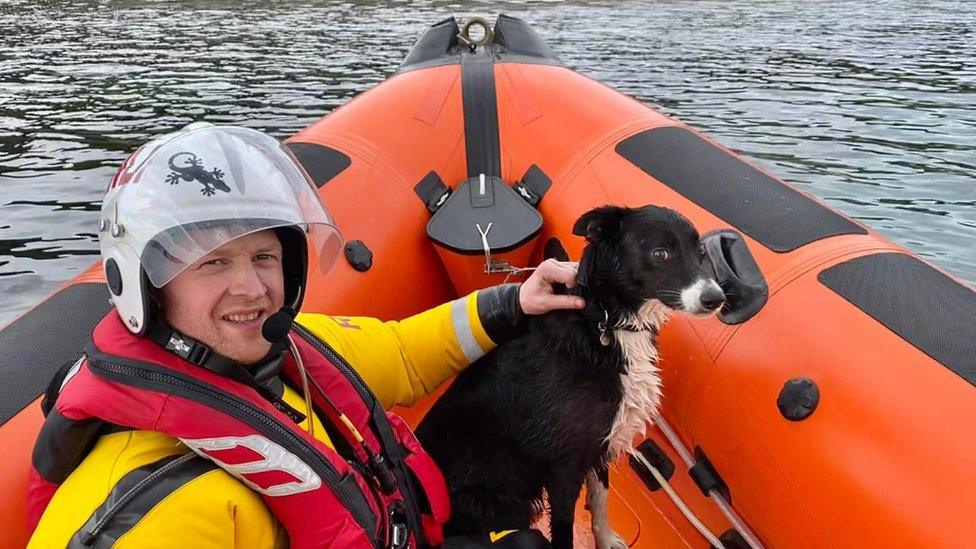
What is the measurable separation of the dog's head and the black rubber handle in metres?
0.05

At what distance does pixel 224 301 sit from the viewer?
5.96 feet

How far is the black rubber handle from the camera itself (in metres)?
2.59

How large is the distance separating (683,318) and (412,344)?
1.15 metres

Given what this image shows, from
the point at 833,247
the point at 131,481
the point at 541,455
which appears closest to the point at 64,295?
the point at 131,481

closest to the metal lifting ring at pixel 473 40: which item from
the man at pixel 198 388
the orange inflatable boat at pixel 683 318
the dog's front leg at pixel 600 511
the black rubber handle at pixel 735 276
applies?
the orange inflatable boat at pixel 683 318

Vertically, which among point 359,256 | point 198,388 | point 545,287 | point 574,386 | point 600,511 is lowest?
point 600,511

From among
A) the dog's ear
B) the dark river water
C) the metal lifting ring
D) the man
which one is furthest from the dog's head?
the dark river water

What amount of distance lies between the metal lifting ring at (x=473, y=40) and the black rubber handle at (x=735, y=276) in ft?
9.99

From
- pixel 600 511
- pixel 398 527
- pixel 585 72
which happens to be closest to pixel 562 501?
pixel 600 511

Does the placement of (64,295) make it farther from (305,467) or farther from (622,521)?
(622,521)

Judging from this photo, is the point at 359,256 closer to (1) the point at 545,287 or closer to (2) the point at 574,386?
(1) the point at 545,287

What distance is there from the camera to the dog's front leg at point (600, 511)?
10.1ft

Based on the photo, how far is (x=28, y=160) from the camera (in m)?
8.79

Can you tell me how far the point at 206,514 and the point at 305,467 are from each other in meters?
0.27
